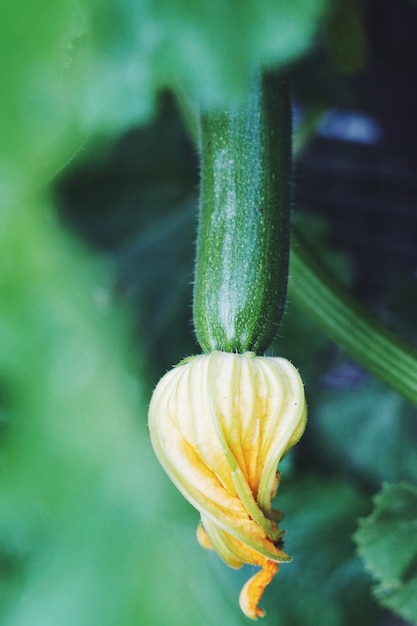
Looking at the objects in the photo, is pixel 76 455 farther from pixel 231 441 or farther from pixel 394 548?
pixel 394 548

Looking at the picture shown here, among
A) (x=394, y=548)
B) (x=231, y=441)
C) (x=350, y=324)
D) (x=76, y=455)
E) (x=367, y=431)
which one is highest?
(x=76, y=455)

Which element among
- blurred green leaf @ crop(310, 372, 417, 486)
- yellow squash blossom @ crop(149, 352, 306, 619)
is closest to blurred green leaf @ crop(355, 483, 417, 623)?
blurred green leaf @ crop(310, 372, 417, 486)

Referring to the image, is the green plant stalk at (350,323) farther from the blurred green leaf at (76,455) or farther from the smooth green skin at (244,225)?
the blurred green leaf at (76,455)

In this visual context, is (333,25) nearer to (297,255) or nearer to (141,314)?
(297,255)

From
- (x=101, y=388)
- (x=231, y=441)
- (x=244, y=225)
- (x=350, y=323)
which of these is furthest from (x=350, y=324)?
(x=101, y=388)

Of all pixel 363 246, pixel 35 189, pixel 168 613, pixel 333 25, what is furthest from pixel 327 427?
pixel 35 189

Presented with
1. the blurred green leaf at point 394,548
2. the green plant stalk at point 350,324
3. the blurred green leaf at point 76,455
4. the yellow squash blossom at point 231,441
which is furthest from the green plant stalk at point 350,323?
the blurred green leaf at point 76,455
